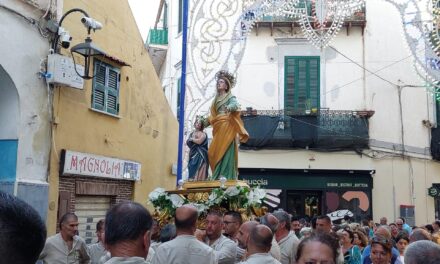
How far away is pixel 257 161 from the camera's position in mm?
18766

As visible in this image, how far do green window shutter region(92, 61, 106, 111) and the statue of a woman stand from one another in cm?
272

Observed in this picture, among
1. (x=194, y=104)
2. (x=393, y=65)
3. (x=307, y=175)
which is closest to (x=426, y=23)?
Answer: (x=393, y=65)

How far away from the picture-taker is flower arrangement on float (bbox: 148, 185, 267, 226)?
759 centimetres

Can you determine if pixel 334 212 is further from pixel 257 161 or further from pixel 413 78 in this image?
pixel 413 78

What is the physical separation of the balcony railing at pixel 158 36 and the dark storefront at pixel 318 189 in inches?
233

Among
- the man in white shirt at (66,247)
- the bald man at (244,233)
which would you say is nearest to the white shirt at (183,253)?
the bald man at (244,233)

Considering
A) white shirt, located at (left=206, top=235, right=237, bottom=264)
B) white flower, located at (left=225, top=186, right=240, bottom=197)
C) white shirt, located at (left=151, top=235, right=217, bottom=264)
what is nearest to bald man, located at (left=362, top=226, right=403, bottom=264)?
white shirt, located at (left=206, top=235, right=237, bottom=264)

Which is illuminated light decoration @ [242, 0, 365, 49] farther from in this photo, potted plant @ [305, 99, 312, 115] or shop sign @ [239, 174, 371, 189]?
shop sign @ [239, 174, 371, 189]

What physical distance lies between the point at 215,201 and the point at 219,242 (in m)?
2.22

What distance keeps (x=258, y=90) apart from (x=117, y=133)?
873cm

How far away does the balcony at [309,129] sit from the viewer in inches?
721

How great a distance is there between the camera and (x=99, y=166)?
10234mm

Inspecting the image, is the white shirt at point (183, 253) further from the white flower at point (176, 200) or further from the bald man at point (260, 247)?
the white flower at point (176, 200)

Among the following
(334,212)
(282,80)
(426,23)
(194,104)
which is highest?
(426,23)
